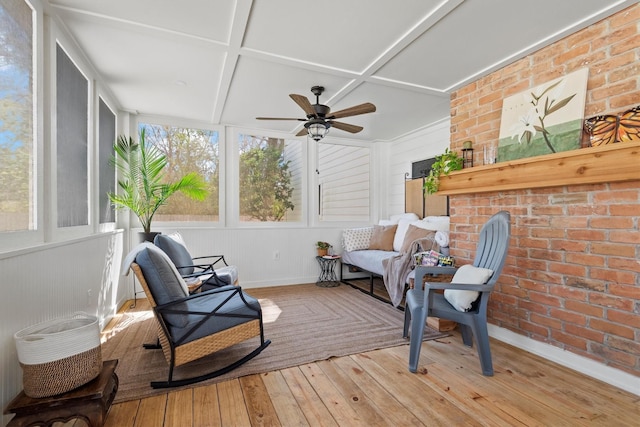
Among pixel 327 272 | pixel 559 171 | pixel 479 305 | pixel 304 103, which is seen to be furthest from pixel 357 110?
pixel 327 272

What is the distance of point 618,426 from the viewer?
1589 millimetres

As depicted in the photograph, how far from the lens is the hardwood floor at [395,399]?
5.46 feet

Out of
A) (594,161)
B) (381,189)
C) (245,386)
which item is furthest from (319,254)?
(594,161)

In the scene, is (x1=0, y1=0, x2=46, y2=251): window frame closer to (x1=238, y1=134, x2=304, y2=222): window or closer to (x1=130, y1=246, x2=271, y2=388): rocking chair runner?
(x1=130, y1=246, x2=271, y2=388): rocking chair runner

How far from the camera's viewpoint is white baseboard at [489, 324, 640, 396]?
1913mm

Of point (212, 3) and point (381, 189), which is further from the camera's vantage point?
point (381, 189)

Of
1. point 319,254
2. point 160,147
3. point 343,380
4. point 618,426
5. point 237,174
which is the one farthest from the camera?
point 319,254

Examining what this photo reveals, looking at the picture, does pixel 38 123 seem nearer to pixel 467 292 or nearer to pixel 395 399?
→ pixel 395 399

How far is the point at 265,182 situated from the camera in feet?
15.6

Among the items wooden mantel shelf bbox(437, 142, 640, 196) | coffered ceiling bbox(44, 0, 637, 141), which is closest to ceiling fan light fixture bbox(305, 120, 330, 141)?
coffered ceiling bbox(44, 0, 637, 141)

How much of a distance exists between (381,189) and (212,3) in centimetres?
413

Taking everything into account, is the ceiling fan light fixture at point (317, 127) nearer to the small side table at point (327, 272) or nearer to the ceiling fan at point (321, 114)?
the ceiling fan at point (321, 114)

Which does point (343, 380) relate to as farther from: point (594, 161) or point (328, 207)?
point (328, 207)

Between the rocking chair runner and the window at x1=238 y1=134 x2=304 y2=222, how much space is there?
8.35 ft
